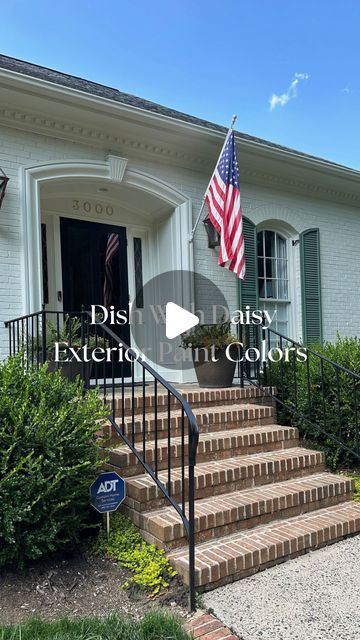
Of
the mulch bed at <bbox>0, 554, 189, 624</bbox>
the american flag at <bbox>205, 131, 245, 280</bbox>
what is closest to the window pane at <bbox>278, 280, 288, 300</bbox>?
the american flag at <bbox>205, 131, 245, 280</bbox>

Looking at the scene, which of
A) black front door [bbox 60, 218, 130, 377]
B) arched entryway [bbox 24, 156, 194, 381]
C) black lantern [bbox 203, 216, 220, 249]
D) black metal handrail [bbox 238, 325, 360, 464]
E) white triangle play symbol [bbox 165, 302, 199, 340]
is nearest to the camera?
black metal handrail [bbox 238, 325, 360, 464]

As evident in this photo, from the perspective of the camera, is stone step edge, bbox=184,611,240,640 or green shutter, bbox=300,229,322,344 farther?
green shutter, bbox=300,229,322,344

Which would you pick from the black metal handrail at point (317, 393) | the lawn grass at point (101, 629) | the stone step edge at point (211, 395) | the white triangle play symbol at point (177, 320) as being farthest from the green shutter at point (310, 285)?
the lawn grass at point (101, 629)

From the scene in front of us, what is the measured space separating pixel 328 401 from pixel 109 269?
305 cm

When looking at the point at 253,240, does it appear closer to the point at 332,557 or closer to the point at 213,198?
the point at 213,198

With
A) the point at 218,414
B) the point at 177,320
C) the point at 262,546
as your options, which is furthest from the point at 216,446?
the point at 177,320

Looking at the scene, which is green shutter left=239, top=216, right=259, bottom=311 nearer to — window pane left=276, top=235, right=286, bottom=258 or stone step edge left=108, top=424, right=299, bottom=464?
window pane left=276, top=235, right=286, bottom=258

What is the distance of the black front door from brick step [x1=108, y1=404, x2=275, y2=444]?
1.86 metres

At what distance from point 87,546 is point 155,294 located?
12.5 feet

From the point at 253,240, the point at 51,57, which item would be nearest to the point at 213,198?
the point at 253,240

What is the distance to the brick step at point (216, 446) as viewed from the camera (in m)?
3.48

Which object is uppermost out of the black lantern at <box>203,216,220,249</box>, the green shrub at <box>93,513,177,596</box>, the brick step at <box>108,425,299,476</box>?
the black lantern at <box>203,216,220,249</box>

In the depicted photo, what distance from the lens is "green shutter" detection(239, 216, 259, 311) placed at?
6.52m

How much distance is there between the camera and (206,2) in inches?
292
